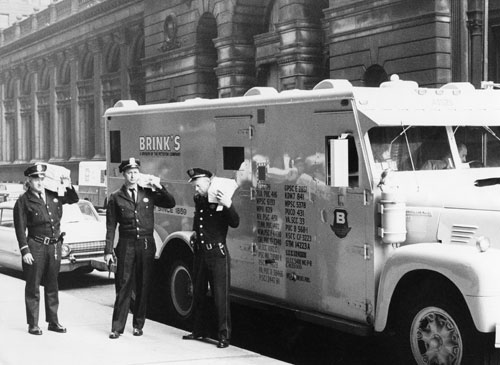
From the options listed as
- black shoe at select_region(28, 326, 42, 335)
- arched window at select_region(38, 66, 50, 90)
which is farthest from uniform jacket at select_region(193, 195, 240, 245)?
arched window at select_region(38, 66, 50, 90)

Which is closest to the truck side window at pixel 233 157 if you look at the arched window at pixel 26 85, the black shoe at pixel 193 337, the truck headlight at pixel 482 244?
the black shoe at pixel 193 337

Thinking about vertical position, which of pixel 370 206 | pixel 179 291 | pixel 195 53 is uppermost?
pixel 195 53

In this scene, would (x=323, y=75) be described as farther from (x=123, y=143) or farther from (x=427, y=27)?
(x=123, y=143)

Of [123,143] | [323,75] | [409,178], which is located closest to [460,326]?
[409,178]

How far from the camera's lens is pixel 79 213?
1616cm

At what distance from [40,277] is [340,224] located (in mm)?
3538

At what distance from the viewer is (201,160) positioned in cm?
1045

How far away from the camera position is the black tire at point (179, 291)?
1067 centimetres

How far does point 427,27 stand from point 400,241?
17.8 m

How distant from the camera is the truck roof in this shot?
823 cm

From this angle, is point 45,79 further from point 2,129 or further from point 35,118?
point 2,129

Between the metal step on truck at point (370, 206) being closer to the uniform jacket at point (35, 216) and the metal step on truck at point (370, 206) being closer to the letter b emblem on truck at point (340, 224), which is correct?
the letter b emblem on truck at point (340, 224)

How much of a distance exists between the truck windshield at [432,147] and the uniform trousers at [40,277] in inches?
154

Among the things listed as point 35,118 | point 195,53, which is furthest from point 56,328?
point 35,118
